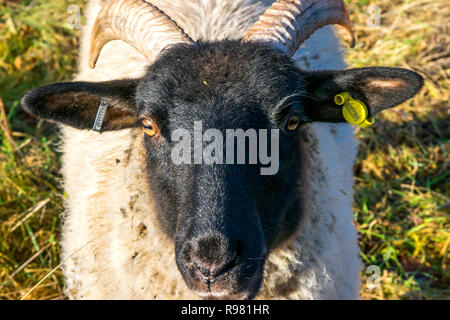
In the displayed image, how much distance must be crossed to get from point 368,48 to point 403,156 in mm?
1893

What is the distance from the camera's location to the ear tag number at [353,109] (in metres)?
3.34

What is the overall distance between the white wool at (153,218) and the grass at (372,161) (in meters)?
0.52

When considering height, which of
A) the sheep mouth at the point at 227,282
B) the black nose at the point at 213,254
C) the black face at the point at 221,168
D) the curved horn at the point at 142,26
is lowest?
the sheep mouth at the point at 227,282

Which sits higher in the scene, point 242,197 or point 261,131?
point 261,131

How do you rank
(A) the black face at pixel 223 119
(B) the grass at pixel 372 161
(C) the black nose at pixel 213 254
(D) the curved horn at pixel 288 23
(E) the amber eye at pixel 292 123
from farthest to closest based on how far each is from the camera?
(B) the grass at pixel 372 161, (D) the curved horn at pixel 288 23, (E) the amber eye at pixel 292 123, (A) the black face at pixel 223 119, (C) the black nose at pixel 213 254

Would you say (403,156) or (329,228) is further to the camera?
(403,156)

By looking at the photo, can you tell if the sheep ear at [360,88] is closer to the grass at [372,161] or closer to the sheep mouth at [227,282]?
the sheep mouth at [227,282]

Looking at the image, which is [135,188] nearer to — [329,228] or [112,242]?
[112,242]

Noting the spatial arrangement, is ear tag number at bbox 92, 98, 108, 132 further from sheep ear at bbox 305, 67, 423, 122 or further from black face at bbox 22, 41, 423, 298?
sheep ear at bbox 305, 67, 423, 122

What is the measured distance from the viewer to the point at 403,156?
231 inches

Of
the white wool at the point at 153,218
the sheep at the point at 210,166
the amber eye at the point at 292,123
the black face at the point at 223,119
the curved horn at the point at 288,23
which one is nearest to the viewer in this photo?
the black face at the point at 223,119

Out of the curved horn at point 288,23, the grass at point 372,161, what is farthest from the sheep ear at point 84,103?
the grass at point 372,161

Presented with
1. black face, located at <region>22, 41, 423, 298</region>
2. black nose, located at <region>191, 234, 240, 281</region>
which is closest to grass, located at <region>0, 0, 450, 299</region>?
black face, located at <region>22, 41, 423, 298</region>
